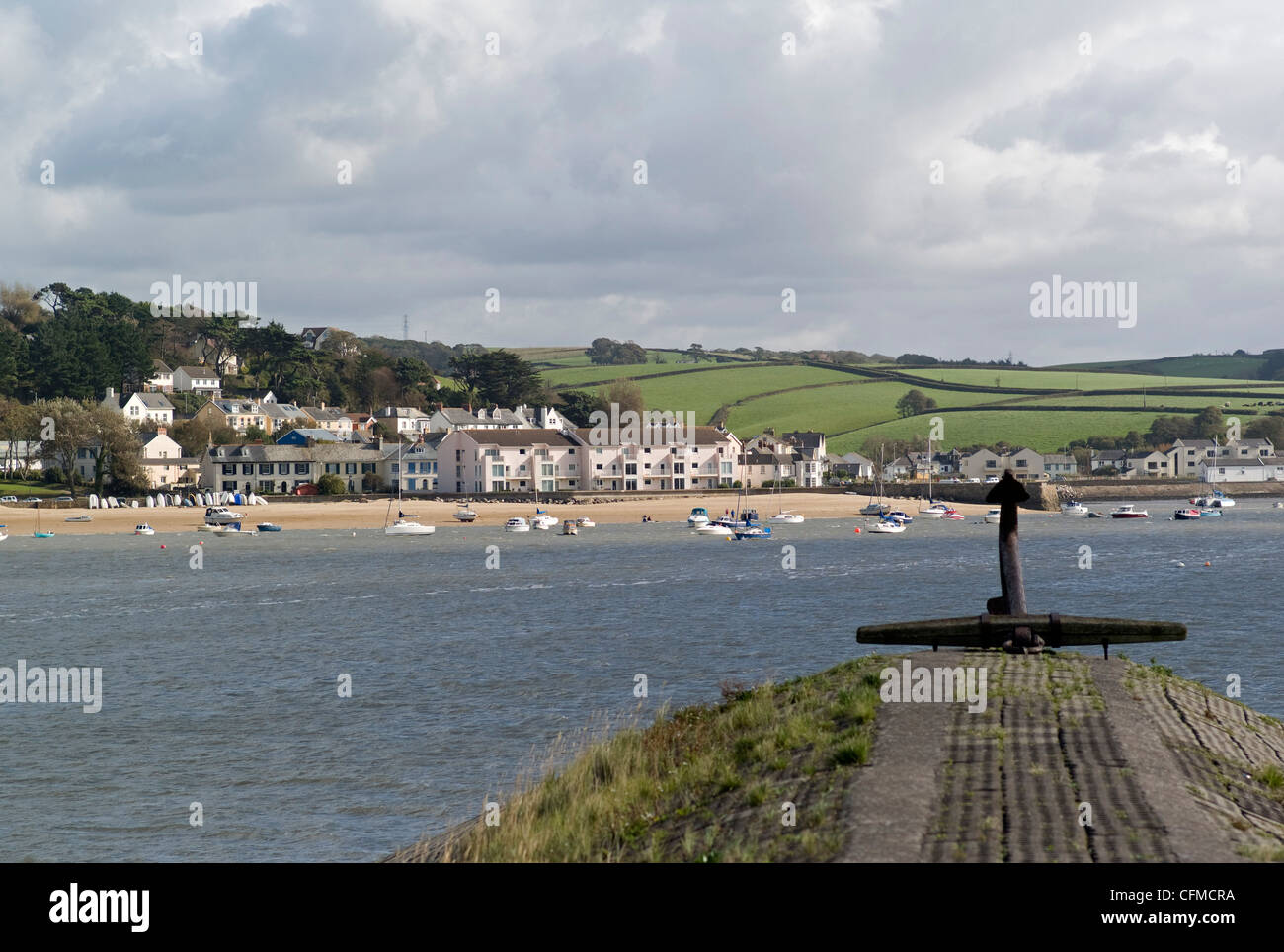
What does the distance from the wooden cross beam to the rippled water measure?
802 centimetres

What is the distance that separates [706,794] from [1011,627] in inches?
226

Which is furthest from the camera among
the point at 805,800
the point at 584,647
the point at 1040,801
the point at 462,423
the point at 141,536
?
the point at 462,423

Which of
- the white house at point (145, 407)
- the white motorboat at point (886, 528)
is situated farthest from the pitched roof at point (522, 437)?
the white motorboat at point (886, 528)

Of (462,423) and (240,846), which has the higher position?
(462,423)

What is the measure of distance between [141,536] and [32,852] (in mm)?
91576

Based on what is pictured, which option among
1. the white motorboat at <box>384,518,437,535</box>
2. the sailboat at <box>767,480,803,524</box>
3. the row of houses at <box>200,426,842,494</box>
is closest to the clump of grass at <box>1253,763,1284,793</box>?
the white motorboat at <box>384,518,437,535</box>

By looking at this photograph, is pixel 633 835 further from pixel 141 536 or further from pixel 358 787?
pixel 141 536

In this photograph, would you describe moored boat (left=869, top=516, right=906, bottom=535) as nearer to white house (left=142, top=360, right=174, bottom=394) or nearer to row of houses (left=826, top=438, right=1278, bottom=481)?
row of houses (left=826, top=438, right=1278, bottom=481)

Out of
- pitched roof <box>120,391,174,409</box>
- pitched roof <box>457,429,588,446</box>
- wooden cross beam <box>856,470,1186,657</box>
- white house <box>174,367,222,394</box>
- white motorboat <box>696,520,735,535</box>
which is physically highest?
white house <box>174,367,222,394</box>

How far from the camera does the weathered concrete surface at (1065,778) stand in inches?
458

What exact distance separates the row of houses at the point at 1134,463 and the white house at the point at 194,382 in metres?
90.0

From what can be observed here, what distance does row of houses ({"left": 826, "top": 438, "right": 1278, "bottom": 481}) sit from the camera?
7200 inches

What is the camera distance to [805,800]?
1402 cm

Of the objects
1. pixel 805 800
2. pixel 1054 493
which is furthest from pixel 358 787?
pixel 1054 493
